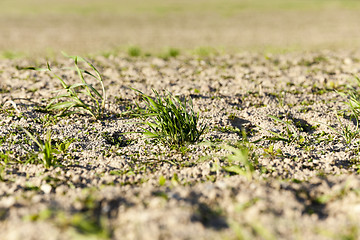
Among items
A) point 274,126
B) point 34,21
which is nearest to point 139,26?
point 34,21

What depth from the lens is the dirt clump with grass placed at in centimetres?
162

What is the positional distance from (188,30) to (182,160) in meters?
10.9

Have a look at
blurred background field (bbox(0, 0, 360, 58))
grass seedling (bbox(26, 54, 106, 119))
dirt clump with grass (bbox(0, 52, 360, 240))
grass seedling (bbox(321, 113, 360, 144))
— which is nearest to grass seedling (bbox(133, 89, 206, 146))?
dirt clump with grass (bbox(0, 52, 360, 240))

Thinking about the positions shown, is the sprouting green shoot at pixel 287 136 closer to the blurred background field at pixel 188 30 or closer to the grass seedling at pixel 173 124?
the grass seedling at pixel 173 124

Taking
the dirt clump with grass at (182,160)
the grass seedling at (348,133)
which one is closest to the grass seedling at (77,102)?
the dirt clump with grass at (182,160)

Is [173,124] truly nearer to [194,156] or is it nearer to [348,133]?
[194,156]

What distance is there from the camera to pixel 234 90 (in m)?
3.75

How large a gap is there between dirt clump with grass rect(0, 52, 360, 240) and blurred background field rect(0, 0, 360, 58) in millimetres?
3862

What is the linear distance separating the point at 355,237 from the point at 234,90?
7.96 ft

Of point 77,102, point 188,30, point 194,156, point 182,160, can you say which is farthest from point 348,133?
point 188,30

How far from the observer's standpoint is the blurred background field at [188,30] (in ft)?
28.5

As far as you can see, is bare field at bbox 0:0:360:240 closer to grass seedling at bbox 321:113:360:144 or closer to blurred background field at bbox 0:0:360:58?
grass seedling at bbox 321:113:360:144

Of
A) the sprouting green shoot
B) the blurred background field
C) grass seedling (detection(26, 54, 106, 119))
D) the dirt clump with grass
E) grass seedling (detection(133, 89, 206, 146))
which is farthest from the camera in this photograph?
the blurred background field

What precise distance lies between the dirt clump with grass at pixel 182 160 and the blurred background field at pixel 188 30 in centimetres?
386
